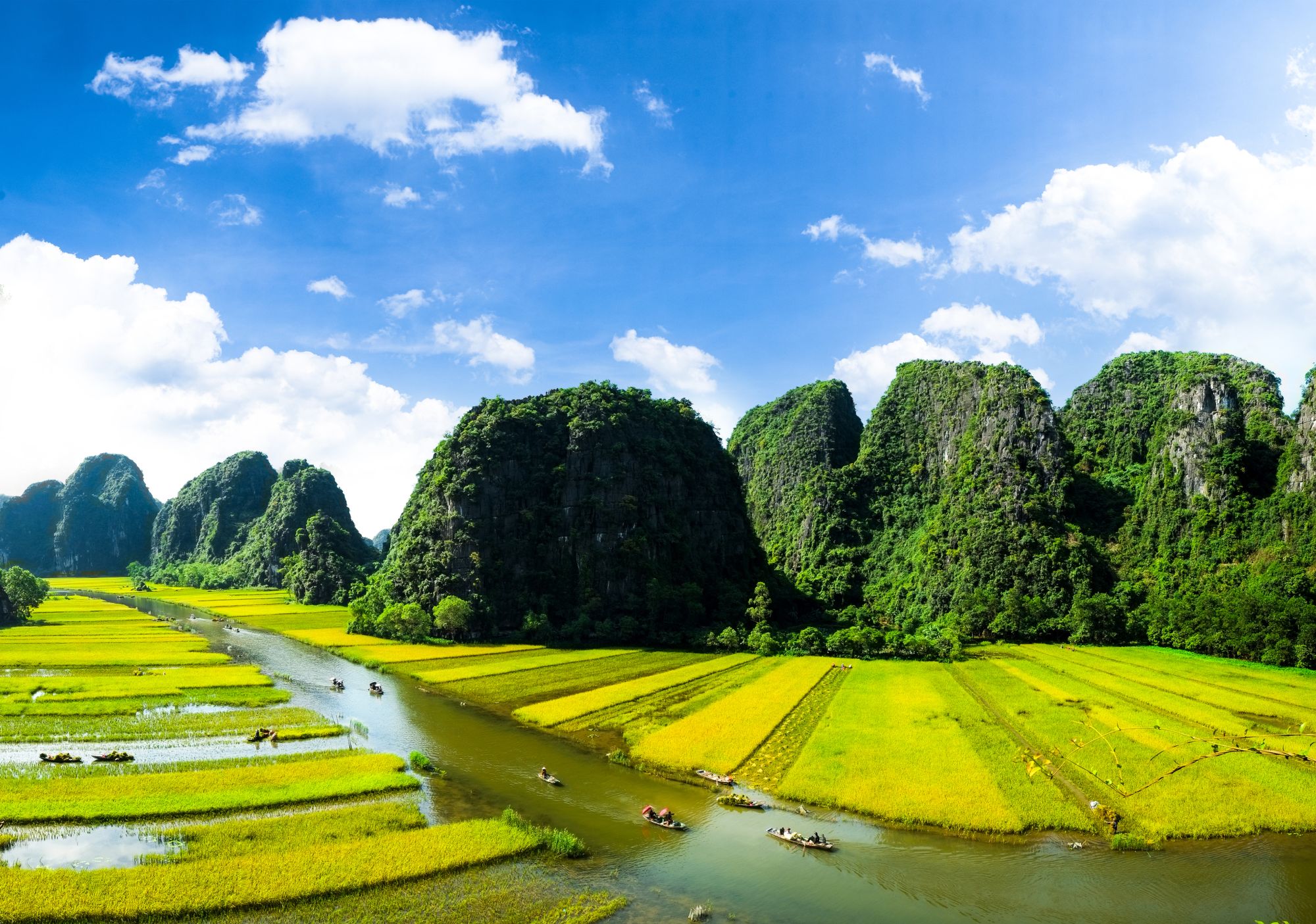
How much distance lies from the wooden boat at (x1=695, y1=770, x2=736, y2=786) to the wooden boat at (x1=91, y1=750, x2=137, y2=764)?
2572cm

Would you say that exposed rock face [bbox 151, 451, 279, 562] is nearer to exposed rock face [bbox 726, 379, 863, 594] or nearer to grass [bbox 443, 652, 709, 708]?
exposed rock face [bbox 726, 379, 863, 594]

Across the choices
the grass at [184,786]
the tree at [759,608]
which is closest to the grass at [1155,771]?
the grass at [184,786]

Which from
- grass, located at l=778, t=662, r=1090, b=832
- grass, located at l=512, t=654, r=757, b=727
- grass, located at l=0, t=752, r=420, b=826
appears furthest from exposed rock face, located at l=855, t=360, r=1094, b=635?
grass, located at l=0, t=752, r=420, b=826

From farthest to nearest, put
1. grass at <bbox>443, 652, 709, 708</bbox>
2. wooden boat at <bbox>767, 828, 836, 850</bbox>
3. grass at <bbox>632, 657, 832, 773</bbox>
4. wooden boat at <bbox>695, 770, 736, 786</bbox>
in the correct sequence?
grass at <bbox>443, 652, 709, 708</bbox> → grass at <bbox>632, 657, 832, 773</bbox> → wooden boat at <bbox>695, 770, 736, 786</bbox> → wooden boat at <bbox>767, 828, 836, 850</bbox>

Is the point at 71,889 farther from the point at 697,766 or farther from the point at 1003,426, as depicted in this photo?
the point at 1003,426

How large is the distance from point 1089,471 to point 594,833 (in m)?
127

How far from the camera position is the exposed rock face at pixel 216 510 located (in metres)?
175

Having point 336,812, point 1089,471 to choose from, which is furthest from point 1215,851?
point 1089,471

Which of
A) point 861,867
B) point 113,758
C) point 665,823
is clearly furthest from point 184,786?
point 861,867

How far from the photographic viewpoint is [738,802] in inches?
1204

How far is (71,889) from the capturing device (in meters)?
21.5

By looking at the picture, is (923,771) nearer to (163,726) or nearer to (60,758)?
(60,758)

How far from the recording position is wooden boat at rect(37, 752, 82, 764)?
32031 millimetres

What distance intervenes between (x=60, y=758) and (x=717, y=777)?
28831 millimetres
